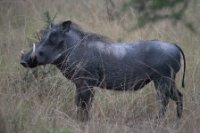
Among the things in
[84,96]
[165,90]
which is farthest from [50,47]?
[165,90]

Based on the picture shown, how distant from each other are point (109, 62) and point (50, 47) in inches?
25.1

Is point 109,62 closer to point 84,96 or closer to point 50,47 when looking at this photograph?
point 84,96

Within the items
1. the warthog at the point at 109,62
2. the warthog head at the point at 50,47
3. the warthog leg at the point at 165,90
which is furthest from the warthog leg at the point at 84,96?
the warthog leg at the point at 165,90

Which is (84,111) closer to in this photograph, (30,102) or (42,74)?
(30,102)

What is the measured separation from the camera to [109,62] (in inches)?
269

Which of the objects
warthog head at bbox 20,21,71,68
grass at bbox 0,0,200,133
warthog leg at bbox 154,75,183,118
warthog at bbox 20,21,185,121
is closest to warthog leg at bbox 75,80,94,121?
warthog at bbox 20,21,185,121

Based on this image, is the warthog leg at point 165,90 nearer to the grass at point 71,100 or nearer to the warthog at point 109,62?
the warthog at point 109,62

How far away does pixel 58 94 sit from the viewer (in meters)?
6.94

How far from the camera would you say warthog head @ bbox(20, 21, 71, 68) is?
6629 millimetres

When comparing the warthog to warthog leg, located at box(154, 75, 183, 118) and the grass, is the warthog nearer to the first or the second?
warthog leg, located at box(154, 75, 183, 118)

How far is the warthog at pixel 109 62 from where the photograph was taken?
6.71 m

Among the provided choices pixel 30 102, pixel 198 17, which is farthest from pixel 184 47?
pixel 30 102

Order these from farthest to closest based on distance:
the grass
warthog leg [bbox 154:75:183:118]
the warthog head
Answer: warthog leg [bbox 154:75:183:118] < the warthog head < the grass

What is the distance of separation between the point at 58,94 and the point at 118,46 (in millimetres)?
820
